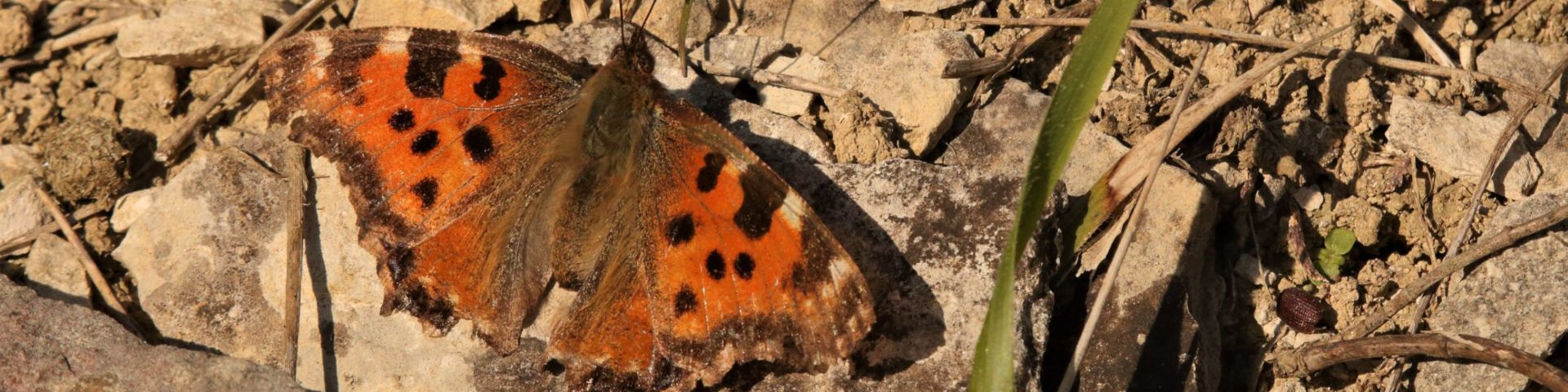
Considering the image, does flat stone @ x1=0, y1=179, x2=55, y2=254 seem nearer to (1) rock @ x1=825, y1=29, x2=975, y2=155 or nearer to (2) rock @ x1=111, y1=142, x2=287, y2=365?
(2) rock @ x1=111, y1=142, x2=287, y2=365

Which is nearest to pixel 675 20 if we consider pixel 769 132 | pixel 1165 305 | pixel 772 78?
pixel 772 78

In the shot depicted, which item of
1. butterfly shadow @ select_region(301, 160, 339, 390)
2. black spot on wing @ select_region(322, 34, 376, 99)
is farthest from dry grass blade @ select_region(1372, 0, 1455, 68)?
butterfly shadow @ select_region(301, 160, 339, 390)

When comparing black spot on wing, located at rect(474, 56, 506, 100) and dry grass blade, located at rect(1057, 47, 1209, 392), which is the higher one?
dry grass blade, located at rect(1057, 47, 1209, 392)

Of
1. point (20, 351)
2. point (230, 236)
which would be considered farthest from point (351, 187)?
point (20, 351)

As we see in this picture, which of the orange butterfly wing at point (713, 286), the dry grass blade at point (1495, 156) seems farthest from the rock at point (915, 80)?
the dry grass blade at point (1495, 156)

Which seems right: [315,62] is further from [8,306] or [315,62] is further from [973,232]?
[973,232]

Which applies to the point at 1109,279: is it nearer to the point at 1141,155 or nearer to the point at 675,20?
the point at 1141,155
